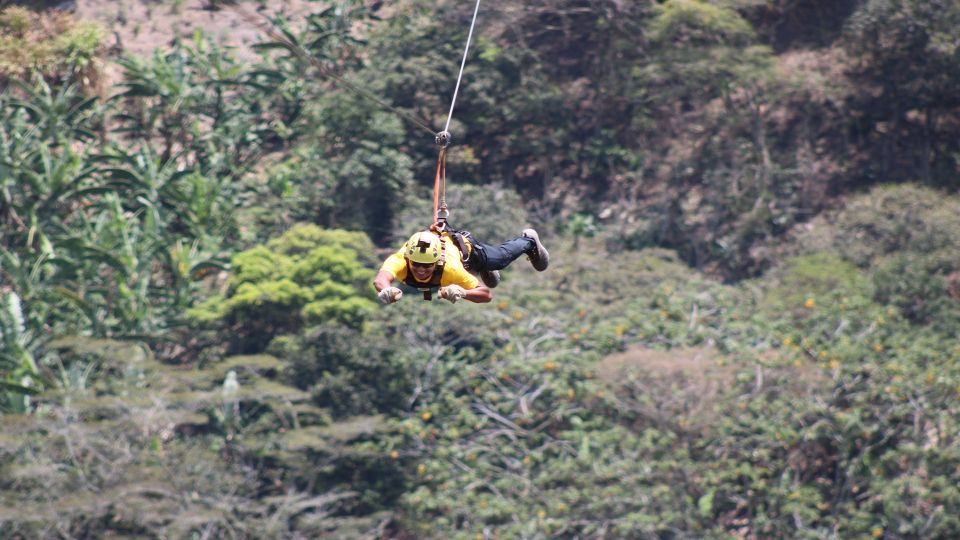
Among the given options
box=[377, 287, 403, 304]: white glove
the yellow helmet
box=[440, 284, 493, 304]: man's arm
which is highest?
the yellow helmet

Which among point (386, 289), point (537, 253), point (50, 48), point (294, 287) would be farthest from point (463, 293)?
point (50, 48)

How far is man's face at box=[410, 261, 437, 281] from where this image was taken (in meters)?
10.6

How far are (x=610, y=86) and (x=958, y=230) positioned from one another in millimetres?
9525

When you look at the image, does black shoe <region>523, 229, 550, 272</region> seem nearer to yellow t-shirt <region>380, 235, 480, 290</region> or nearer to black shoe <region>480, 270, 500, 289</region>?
black shoe <region>480, 270, 500, 289</region>

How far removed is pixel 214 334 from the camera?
30250 millimetres

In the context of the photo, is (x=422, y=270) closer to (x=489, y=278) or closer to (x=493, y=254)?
(x=493, y=254)

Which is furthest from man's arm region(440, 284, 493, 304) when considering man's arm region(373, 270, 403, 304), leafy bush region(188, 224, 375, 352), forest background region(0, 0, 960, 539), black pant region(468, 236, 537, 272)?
leafy bush region(188, 224, 375, 352)

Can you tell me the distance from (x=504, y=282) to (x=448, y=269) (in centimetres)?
1723

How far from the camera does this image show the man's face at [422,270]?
10609mm

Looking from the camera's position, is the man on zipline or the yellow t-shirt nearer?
the man on zipline

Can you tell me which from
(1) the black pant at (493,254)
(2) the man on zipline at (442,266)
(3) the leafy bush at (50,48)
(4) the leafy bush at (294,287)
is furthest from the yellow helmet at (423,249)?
(3) the leafy bush at (50,48)

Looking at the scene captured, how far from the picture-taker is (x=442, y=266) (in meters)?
10.7

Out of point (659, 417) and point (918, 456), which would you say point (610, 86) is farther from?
point (918, 456)

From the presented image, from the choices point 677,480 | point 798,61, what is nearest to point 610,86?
point 798,61
